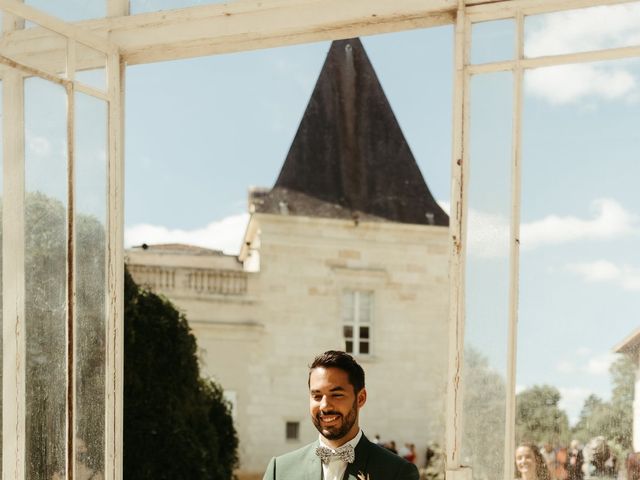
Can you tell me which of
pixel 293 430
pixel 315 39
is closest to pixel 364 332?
pixel 293 430

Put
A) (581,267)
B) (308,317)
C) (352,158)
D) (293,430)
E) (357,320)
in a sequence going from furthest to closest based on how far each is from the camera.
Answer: (352,158)
(357,320)
(308,317)
(293,430)
(581,267)

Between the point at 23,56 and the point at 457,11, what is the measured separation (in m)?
1.17

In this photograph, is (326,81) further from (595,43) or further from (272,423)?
(595,43)

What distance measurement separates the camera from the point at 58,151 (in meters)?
2.78

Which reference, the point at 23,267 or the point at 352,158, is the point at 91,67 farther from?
the point at 352,158

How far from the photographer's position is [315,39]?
2816 millimetres

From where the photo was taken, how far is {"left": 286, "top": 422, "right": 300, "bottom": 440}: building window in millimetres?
18766

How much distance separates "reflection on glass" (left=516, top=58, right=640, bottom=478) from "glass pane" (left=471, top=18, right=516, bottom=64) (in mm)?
83

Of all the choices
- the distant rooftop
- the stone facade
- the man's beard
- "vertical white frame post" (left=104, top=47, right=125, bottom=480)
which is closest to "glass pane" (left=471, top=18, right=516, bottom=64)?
the distant rooftop

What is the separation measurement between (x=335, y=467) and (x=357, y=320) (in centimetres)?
1710

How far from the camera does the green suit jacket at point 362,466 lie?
238 centimetres

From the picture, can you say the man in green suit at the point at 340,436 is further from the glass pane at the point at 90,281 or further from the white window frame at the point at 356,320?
the white window frame at the point at 356,320

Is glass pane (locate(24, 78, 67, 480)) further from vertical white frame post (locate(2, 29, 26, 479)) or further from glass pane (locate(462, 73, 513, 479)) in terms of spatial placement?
glass pane (locate(462, 73, 513, 479))

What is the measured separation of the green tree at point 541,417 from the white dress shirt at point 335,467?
0.40m
